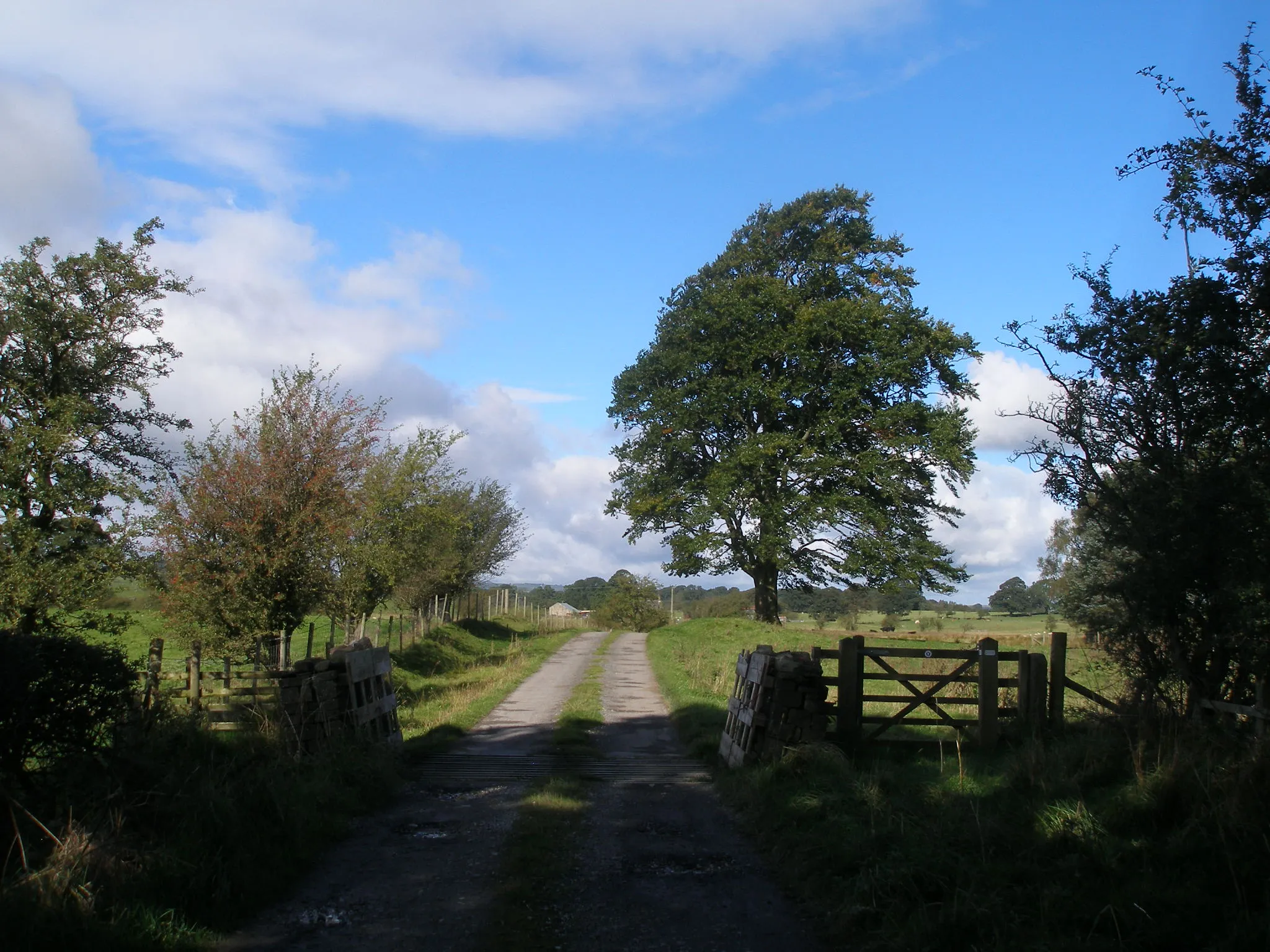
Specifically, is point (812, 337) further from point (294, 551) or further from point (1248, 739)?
point (1248, 739)

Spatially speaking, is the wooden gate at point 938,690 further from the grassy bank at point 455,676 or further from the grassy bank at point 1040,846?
the grassy bank at point 455,676

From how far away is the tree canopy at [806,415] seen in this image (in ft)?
99.0

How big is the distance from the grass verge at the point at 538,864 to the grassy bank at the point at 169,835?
1582 mm

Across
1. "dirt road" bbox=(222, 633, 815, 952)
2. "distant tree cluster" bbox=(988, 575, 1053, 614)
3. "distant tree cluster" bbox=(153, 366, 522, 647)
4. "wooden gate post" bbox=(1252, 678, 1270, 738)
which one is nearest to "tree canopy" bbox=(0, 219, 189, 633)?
"distant tree cluster" bbox=(153, 366, 522, 647)

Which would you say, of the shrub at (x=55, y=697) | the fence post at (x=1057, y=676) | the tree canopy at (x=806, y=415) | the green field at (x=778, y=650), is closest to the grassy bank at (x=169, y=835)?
the shrub at (x=55, y=697)

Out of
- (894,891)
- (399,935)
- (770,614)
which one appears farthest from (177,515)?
(770,614)

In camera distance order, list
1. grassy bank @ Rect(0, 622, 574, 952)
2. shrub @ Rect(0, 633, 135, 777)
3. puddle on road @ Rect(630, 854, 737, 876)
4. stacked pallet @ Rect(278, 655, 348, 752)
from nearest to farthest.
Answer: grassy bank @ Rect(0, 622, 574, 952), shrub @ Rect(0, 633, 135, 777), puddle on road @ Rect(630, 854, 737, 876), stacked pallet @ Rect(278, 655, 348, 752)

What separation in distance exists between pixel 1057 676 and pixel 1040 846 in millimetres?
5920

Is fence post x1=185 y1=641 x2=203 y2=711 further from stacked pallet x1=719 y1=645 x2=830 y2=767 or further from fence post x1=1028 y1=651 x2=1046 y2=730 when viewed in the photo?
fence post x1=1028 y1=651 x2=1046 y2=730

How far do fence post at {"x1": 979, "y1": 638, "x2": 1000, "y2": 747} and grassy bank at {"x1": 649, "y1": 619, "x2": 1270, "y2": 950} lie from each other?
1680 millimetres

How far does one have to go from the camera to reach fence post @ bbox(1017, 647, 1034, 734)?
11531 millimetres

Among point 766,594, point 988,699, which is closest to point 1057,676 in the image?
point 988,699

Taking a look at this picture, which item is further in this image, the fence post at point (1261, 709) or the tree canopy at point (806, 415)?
the tree canopy at point (806, 415)

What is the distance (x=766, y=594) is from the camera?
35.3m
